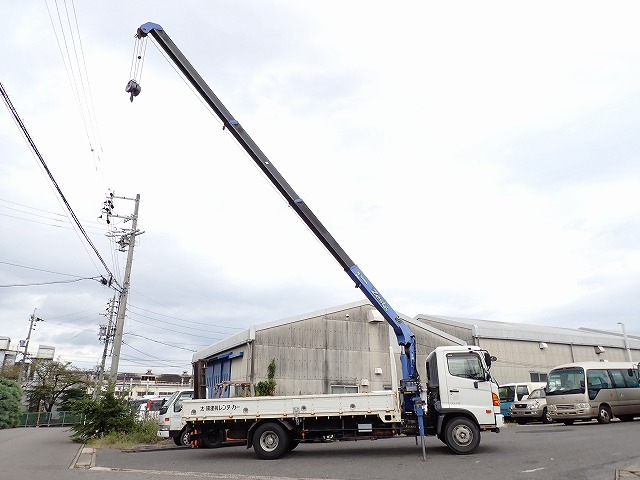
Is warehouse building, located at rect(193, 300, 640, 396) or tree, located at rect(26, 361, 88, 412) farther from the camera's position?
tree, located at rect(26, 361, 88, 412)

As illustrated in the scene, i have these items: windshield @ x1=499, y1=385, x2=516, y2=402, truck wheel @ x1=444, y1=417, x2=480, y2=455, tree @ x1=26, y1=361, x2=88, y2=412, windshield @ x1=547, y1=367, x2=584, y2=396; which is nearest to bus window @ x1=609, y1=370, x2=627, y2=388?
windshield @ x1=547, y1=367, x2=584, y2=396

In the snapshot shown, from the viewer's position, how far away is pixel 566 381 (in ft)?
63.0

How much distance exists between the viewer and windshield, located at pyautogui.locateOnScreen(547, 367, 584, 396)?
742 inches

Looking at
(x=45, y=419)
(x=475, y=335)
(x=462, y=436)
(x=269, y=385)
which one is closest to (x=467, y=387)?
(x=462, y=436)

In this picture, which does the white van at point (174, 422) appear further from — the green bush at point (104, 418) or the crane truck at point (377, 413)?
the crane truck at point (377, 413)

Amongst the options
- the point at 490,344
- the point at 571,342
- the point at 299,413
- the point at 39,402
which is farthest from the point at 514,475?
the point at 39,402

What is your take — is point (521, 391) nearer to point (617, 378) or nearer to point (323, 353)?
point (617, 378)

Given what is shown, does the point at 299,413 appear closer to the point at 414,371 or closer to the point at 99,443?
the point at 414,371

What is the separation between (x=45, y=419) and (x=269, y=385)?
3436 centimetres

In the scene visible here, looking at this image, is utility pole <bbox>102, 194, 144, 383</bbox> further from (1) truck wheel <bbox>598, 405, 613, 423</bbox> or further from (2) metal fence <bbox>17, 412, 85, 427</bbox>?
(2) metal fence <bbox>17, 412, 85, 427</bbox>

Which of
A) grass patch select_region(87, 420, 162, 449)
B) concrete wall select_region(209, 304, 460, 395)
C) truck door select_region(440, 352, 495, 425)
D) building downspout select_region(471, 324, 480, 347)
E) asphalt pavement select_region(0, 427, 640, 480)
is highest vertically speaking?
building downspout select_region(471, 324, 480, 347)

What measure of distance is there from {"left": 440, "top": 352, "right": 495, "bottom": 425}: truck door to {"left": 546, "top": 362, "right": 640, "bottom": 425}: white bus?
9.23 meters

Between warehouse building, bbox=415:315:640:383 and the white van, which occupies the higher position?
warehouse building, bbox=415:315:640:383

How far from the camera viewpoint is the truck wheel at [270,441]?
11.7 m
